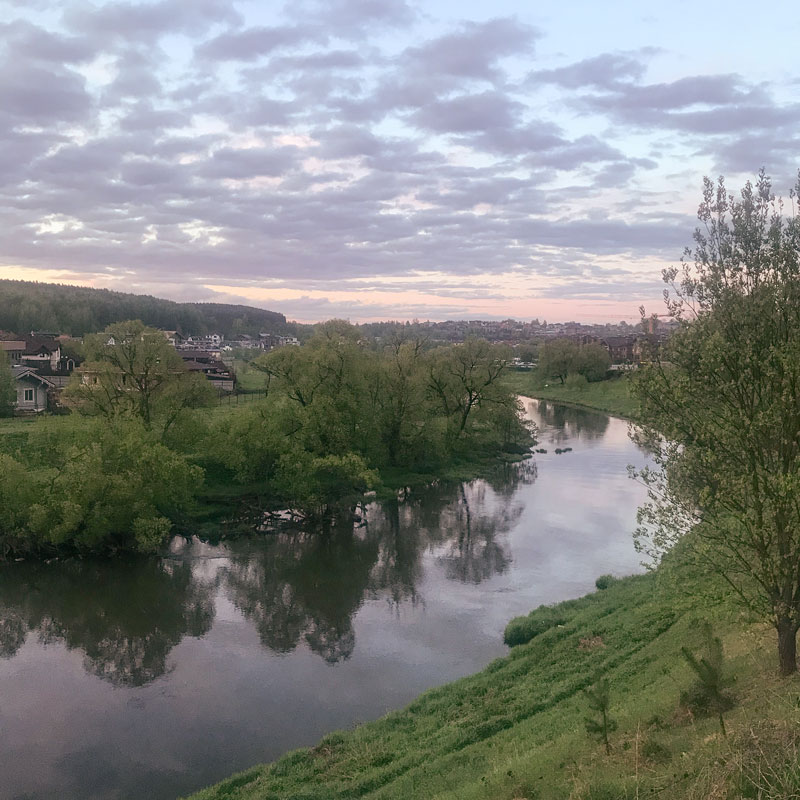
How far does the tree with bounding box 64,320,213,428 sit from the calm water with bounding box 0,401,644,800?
39.1 feet

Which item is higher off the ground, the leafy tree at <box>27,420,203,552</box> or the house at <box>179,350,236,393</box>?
the house at <box>179,350,236,393</box>

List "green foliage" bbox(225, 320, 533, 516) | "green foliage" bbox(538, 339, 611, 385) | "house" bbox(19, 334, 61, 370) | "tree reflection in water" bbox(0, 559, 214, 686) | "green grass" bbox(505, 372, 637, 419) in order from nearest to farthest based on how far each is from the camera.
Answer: "tree reflection in water" bbox(0, 559, 214, 686), "green foliage" bbox(225, 320, 533, 516), "house" bbox(19, 334, 61, 370), "green grass" bbox(505, 372, 637, 419), "green foliage" bbox(538, 339, 611, 385)

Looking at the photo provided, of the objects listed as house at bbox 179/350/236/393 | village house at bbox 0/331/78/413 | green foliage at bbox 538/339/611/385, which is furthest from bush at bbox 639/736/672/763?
green foliage at bbox 538/339/611/385

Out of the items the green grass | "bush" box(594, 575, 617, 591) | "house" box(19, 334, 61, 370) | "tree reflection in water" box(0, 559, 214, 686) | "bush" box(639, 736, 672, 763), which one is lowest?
"tree reflection in water" box(0, 559, 214, 686)

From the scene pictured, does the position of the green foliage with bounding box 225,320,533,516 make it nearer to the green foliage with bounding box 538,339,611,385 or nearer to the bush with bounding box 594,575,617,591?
the bush with bounding box 594,575,617,591

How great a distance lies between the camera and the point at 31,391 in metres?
55.9

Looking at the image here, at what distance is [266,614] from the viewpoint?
875 inches

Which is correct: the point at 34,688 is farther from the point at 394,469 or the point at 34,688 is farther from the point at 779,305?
the point at 394,469

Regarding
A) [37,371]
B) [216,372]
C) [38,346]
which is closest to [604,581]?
[37,371]

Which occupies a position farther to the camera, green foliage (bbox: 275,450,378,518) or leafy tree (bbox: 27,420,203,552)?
green foliage (bbox: 275,450,378,518)

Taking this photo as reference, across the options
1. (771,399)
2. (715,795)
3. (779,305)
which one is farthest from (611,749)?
(779,305)

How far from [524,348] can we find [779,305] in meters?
137

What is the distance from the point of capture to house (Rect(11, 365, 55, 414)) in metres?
54.4

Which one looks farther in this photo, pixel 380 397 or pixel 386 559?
pixel 380 397
